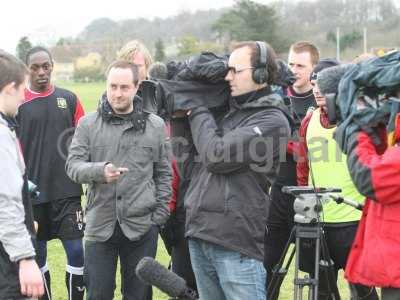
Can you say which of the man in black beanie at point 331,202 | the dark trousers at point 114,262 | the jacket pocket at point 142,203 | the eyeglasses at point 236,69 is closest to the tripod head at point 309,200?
the man in black beanie at point 331,202

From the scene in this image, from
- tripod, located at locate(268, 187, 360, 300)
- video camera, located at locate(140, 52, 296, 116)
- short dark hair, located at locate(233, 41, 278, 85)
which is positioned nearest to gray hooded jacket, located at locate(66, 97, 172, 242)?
video camera, located at locate(140, 52, 296, 116)

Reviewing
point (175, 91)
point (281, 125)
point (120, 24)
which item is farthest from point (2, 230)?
point (120, 24)

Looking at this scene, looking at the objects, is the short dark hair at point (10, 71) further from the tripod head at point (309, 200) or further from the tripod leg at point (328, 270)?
the tripod leg at point (328, 270)

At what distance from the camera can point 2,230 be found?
3010 millimetres

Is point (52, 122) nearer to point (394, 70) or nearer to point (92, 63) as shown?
point (394, 70)

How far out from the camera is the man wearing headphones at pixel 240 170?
131 inches

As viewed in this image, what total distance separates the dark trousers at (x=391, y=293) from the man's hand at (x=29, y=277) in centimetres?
164

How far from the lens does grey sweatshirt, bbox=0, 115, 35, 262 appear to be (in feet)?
9.87

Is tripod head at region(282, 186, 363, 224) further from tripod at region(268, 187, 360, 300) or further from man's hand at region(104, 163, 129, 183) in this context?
man's hand at region(104, 163, 129, 183)

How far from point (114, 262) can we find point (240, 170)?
55.5 inches

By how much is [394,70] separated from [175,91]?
1.18 metres

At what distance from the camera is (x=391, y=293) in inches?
115

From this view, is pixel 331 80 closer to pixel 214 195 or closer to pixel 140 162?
pixel 214 195

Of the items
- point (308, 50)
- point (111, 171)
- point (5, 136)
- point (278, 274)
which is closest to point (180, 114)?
point (111, 171)
